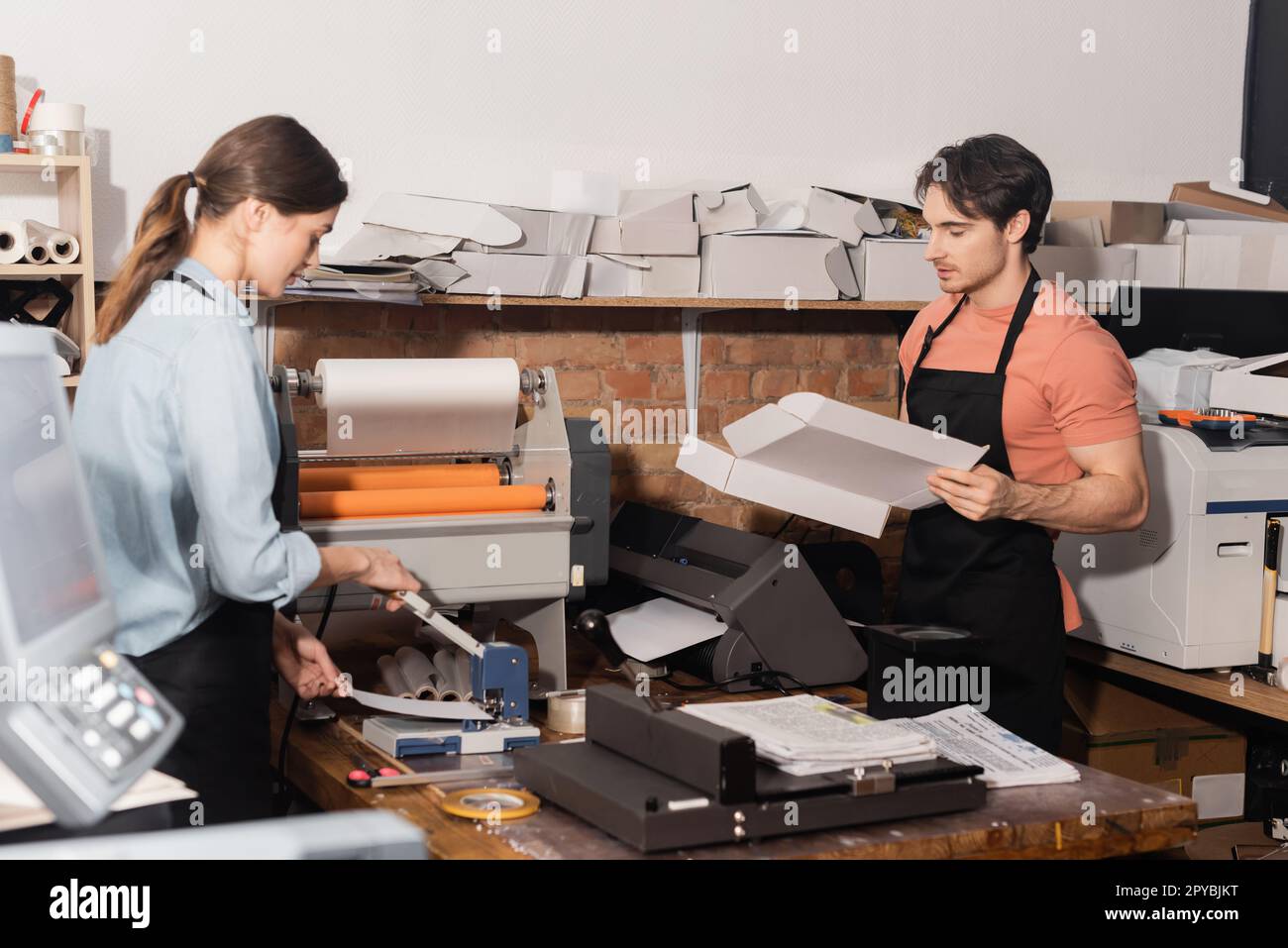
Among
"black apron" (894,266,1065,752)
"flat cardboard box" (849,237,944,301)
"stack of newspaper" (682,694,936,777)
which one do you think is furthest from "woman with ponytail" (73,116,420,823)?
"flat cardboard box" (849,237,944,301)

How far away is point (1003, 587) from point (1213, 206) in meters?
1.73

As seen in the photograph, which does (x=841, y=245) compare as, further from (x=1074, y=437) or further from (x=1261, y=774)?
(x=1261, y=774)

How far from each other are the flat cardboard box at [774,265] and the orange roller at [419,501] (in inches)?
36.7

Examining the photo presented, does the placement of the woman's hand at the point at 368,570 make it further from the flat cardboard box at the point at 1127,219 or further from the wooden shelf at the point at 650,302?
the flat cardboard box at the point at 1127,219

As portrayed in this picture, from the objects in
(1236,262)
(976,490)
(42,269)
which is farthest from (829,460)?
(1236,262)

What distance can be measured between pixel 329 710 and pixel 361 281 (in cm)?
84

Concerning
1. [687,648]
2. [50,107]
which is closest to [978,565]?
[687,648]

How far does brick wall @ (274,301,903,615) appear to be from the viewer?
2.80 meters

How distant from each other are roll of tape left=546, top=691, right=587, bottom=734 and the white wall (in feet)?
4.02

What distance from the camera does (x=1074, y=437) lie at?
7.14 feet

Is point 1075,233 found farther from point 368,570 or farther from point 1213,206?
point 368,570

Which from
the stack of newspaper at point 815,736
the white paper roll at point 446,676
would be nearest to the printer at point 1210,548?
the stack of newspaper at point 815,736

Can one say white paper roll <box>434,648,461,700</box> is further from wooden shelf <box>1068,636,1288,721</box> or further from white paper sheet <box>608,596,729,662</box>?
wooden shelf <box>1068,636,1288,721</box>

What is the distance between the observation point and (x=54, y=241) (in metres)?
2.36
